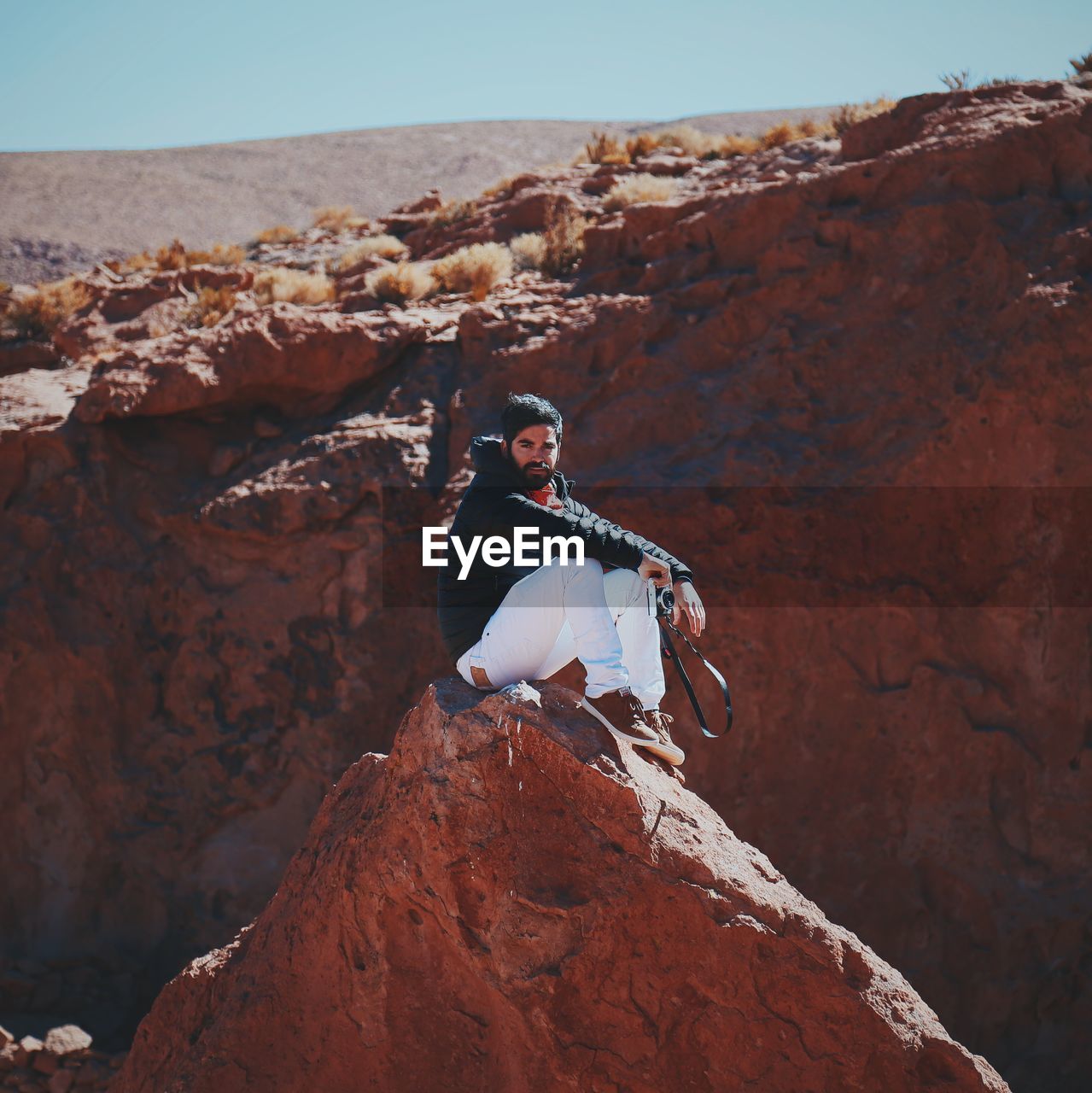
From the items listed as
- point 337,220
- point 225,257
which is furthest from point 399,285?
point 337,220

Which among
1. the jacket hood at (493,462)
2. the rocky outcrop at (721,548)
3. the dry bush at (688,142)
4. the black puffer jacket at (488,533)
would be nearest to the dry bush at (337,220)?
the dry bush at (688,142)

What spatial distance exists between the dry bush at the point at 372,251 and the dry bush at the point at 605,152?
296cm

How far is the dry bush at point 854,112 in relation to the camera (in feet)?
42.6

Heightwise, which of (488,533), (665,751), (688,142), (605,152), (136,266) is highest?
(688,142)

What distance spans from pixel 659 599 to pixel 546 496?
1.95 feet

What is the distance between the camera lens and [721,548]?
26.6 feet

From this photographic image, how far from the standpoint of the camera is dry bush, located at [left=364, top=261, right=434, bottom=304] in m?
10.8

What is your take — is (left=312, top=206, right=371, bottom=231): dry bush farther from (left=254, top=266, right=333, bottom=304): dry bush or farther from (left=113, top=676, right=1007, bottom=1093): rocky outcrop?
(left=113, top=676, right=1007, bottom=1093): rocky outcrop

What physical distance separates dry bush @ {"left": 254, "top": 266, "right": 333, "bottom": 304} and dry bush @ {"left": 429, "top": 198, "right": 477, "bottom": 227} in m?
2.04

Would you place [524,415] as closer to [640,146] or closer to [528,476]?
[528,476]

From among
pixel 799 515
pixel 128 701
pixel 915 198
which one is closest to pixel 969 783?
pixel 799 515

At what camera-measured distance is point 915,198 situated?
8727 millimetres

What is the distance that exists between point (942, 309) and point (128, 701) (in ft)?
21.5

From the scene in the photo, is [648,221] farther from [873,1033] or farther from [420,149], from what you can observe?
[420,149]
